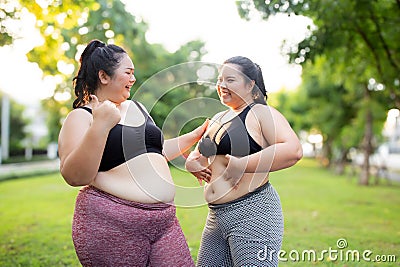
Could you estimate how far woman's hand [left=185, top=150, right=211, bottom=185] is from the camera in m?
2.73

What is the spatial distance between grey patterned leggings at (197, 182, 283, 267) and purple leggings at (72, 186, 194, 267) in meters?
0.35

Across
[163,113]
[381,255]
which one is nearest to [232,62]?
[163,113]

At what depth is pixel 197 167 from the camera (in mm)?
2730

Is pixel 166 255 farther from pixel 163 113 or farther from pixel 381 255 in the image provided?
pixel 381 255

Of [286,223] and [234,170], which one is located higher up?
[234,170]

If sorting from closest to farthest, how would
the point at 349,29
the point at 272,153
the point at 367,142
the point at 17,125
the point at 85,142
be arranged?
1. the point at 85,142
2. the point at 272,153
3. the point at 349,29
4. the point at 367,142
5. the point at 17,125

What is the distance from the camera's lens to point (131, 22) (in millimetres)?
9648

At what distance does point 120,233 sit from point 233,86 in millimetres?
1002

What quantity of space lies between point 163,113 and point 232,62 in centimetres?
95

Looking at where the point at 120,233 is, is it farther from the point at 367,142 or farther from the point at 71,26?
the point at 367,142

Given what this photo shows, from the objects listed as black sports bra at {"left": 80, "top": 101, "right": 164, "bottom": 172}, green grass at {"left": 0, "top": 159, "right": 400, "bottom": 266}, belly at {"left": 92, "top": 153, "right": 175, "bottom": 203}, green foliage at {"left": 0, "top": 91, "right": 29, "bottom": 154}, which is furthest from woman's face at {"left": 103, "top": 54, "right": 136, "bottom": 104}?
green foliage at {"left": 0, "top": 91, "right": 29, "bottom": 154}

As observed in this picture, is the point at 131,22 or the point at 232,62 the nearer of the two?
the point at 232,62

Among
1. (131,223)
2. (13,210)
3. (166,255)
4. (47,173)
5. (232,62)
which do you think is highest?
(232,62)

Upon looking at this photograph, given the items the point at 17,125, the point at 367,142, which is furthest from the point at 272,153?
the point at 17,125
